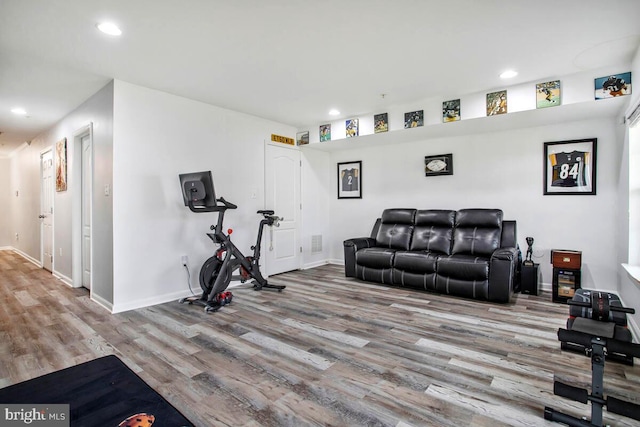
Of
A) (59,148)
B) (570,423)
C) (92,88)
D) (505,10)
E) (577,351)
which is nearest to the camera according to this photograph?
(570,423)

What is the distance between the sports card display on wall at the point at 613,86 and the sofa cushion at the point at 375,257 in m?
2.81

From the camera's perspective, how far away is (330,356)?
2.41m

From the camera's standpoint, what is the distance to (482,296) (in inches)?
149

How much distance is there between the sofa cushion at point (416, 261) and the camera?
4.12 meters

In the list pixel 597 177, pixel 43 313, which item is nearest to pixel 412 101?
pixel 597 177

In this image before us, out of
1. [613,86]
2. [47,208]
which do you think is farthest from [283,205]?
[613,86]

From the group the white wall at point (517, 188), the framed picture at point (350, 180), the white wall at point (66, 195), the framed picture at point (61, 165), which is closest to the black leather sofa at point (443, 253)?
the white wall at point (517, 188)

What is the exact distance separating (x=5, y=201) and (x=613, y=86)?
11.8 m

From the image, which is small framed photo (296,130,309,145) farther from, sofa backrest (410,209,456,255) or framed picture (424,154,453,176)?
sofa backrest (410,209,456,255)

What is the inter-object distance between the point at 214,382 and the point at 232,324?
1.02 m

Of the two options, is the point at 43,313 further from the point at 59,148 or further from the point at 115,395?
the point at 59,148

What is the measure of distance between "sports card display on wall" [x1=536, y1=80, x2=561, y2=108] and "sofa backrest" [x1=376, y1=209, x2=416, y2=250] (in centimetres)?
214

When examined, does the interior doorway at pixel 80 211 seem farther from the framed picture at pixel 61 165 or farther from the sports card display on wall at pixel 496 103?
the sports card display on wall at pixel 496 103

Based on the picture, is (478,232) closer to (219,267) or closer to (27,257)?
(219,267)
